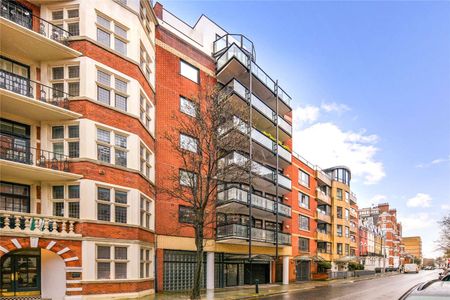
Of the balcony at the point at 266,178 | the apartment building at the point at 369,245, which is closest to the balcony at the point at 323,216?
the balcony at the point at 266,178

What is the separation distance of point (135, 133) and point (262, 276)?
19.8 metres

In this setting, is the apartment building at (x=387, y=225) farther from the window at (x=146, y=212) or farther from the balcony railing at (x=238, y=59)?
the window at (x=146, y=212)

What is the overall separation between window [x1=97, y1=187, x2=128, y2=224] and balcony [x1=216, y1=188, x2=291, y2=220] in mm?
7015

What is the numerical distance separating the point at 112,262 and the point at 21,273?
3693mm

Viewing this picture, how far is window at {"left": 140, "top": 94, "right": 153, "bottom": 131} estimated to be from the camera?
70.1 ft

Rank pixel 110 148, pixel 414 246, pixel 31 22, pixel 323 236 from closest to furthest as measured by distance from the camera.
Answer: pixel 31 22
pixel 110 148
pixel 323 236
pixel 414 246

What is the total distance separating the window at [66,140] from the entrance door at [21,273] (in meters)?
4.45

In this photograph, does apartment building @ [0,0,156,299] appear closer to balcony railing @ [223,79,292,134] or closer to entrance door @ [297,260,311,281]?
balcony railing @ [223,79,292,134]

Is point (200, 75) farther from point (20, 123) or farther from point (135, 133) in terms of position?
point (20, 123)

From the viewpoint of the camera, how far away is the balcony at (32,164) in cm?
1523

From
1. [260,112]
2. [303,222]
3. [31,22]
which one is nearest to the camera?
[31,22]

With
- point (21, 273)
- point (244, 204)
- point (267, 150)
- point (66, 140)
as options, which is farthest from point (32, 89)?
point (267, 150)

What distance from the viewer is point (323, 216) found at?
48.3 meters

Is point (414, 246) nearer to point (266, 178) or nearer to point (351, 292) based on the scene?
point (266, 178)
